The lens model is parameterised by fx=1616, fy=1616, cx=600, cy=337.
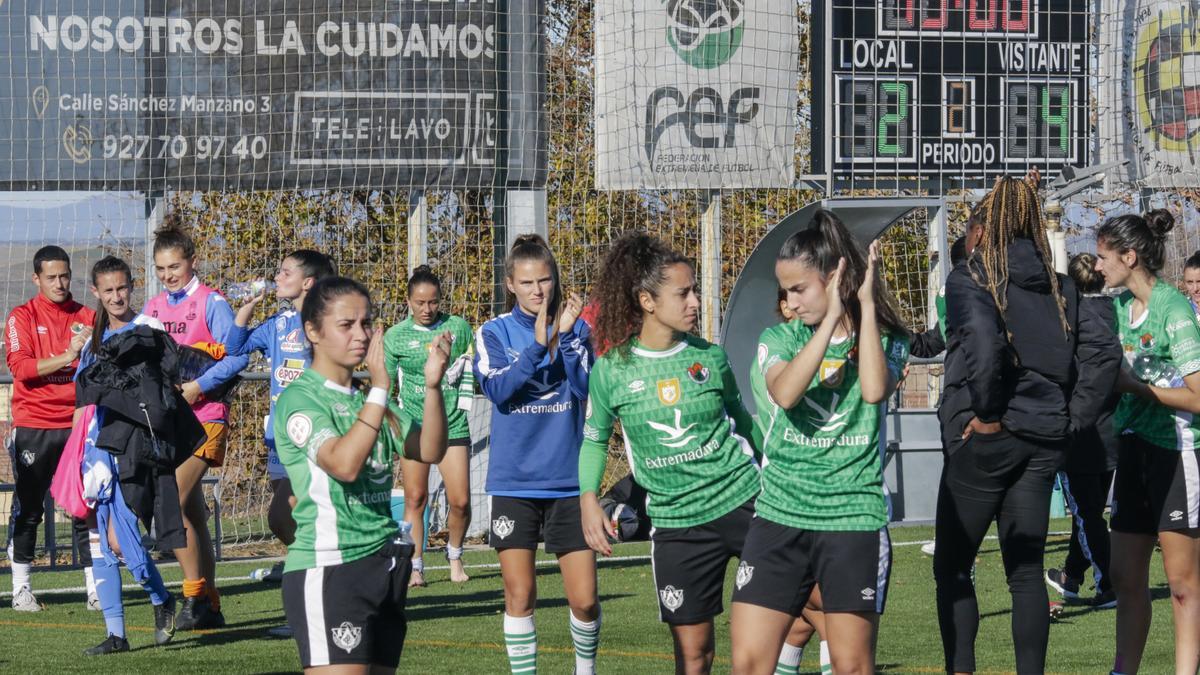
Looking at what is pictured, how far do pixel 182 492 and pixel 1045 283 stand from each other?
491 cm

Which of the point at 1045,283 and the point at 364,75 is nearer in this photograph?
the point at 1045,283

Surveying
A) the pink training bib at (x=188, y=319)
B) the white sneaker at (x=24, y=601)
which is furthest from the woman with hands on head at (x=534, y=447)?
the white sneaker at (x=24, y=601)

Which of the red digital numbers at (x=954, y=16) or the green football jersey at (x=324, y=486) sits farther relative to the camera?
the red digital numbers at (x=954, y=16)

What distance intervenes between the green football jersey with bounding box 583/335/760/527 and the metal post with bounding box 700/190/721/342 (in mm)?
9134

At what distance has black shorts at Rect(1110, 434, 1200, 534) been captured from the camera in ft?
20.1

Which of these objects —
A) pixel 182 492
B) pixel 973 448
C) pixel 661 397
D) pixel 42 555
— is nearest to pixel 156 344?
pixel 182 492

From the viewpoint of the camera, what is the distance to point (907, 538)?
42.4 feet

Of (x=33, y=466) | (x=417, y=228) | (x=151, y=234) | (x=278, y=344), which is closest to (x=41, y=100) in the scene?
(x=151, y=234)

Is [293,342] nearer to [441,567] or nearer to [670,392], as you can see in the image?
[670,392]

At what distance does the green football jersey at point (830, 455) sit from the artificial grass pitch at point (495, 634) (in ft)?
8.30

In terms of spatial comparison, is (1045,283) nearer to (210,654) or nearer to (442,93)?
(210,654)

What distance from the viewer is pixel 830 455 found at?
187 inches

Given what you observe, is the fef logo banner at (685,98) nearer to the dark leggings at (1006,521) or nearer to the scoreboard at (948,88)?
the scoreboard at (948,88)

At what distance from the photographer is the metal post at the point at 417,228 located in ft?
46.0
